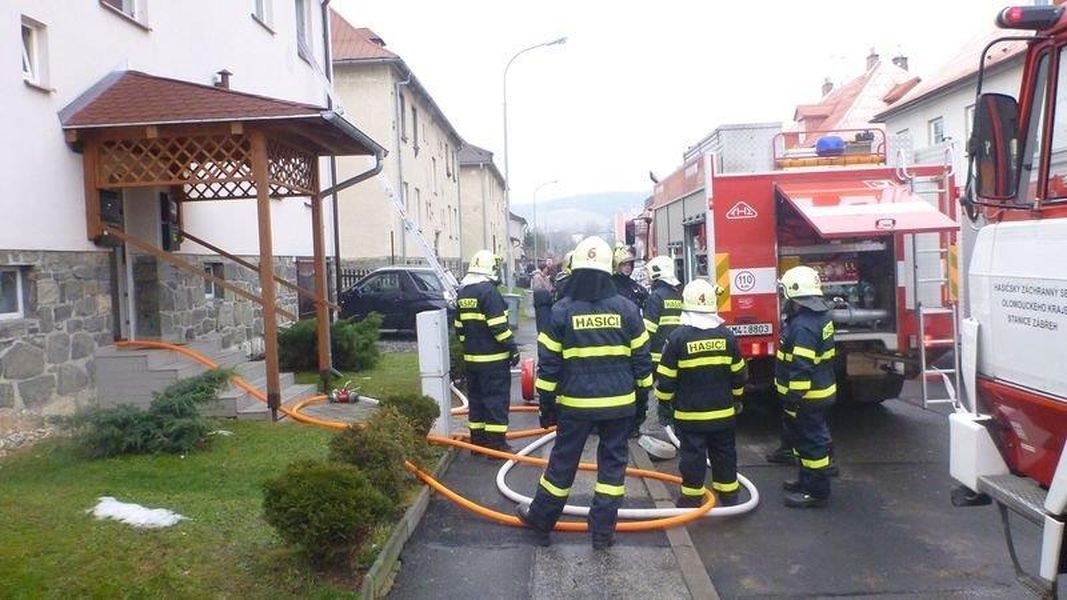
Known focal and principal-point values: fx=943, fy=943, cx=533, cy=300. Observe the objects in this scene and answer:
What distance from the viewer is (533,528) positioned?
20.0ft

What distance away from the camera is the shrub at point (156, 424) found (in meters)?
7.27

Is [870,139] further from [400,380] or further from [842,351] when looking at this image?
[400,380]

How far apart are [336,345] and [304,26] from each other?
7221 mm

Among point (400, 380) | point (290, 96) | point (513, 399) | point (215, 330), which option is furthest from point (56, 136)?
point (290, 96)

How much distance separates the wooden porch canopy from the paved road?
5026 mm

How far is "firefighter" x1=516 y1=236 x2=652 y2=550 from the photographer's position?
569 centimetres

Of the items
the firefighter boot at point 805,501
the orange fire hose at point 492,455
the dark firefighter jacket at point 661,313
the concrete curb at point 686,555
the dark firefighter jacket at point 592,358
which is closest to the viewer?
the concrete curb at point 686,555

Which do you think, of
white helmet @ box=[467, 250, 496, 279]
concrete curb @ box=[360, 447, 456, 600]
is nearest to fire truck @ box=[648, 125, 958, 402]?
white helmet @ box=[467, 250, 496, 279]

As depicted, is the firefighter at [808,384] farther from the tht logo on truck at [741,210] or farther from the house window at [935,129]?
the house window at [935,129]

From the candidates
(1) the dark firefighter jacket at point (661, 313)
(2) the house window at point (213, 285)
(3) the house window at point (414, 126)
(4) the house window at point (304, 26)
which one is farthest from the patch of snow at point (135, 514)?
(3) the house window at point (414, 126)


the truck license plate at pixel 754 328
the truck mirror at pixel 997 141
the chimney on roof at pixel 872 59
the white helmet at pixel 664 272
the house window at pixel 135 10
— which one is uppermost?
the chimney on roof at pixel 872 59

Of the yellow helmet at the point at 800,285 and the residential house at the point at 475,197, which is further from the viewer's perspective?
the residential house at the point at 475,197

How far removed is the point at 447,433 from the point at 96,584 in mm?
4260

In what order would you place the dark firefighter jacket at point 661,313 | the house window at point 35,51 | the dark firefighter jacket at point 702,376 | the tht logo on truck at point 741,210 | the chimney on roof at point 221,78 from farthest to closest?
the chimney on roof at point 221,78 → the tht logo on truck at point 741,210 → the dark firefighter jacket at point 661,313 → the house window at point 35,51 → the dark firefighter jacket at point 702,376
